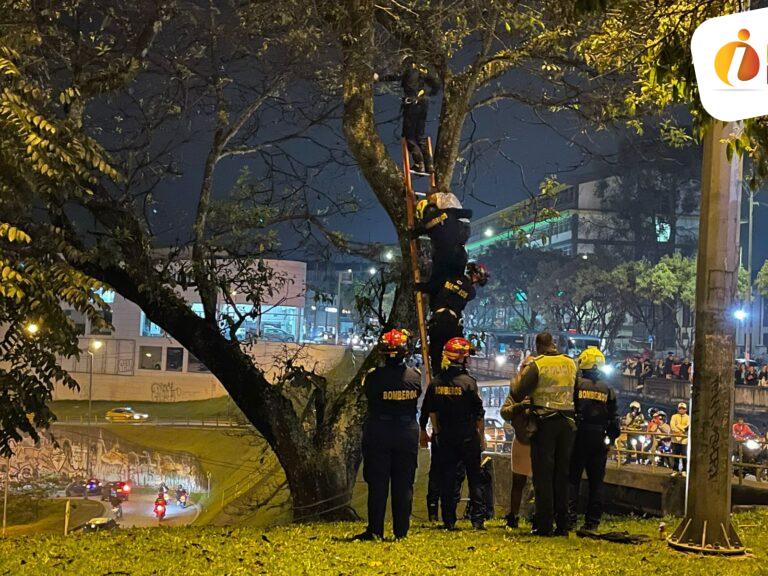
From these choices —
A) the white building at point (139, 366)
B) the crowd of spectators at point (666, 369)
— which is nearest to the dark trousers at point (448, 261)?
the crowd of spectators at point (666, 369)

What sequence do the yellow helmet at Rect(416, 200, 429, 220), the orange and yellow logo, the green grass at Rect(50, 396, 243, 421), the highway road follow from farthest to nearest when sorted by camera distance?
the green grass at Rect(50, 396, 243, 421)
the highway road
the yellow helmet at Rect(416, 200, 429, 220)
the orange and yellow logo

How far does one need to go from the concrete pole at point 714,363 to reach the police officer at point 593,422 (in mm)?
1196

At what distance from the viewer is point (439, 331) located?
864cm

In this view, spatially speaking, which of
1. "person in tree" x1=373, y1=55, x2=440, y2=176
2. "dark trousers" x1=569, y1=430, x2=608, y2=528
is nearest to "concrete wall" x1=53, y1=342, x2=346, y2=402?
"person in tree" x1=373, y1=55, x2=440, y2=176

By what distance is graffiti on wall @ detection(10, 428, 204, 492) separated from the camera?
1654 inches

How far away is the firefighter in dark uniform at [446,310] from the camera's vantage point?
8.62m

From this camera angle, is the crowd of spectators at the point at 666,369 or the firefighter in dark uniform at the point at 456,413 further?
the crowd of spectators at the point at 666,369

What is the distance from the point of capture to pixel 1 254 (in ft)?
20.8

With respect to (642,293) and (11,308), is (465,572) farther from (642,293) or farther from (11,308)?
(642,293)

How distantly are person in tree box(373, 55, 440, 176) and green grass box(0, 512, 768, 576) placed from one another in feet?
17.1

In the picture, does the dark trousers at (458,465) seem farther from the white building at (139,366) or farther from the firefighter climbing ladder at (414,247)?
the white building at (139,366)

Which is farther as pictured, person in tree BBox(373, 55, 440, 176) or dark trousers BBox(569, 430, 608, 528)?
person in tree BBox(373, 55, 440, 176)

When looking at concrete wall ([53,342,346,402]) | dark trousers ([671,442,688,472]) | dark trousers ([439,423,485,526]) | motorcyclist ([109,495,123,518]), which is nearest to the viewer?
dark trousers ([439,423,485,526])

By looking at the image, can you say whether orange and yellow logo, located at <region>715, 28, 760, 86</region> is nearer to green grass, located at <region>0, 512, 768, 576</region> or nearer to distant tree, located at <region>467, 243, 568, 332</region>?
green grass, located at <region>0, 512, 768, 576</region>
